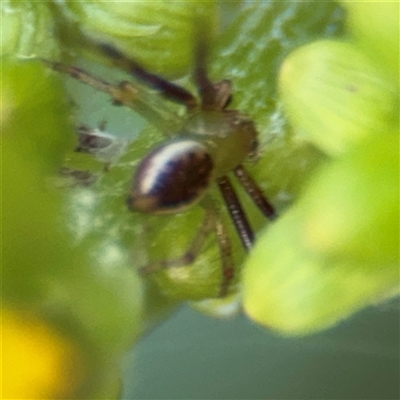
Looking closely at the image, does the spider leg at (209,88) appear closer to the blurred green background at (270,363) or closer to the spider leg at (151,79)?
the spider leg at (151,79)

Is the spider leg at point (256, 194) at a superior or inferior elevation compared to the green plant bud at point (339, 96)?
inferior

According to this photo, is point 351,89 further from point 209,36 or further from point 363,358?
point 363,358

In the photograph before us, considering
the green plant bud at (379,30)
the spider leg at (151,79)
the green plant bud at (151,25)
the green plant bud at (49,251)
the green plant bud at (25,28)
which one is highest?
the green plant bud at (379,30)

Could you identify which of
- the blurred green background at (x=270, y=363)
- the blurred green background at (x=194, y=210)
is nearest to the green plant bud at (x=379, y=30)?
the blurred green background at (x=194, y=210)

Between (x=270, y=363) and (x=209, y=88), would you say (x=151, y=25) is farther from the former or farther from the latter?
(x=270, y=363)

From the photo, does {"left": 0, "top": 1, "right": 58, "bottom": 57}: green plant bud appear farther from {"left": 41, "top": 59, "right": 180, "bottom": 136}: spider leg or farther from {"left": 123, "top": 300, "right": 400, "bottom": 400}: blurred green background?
{"left": 123, "top": 300, "right": 400, "bottom": 400}: blurred green background

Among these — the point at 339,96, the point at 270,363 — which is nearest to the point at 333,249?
the point at 339,96

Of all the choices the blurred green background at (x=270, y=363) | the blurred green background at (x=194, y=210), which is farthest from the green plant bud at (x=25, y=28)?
the blurred green background at (x=270, y=363)

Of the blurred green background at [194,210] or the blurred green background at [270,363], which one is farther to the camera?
the blurred green background at [270,363]
